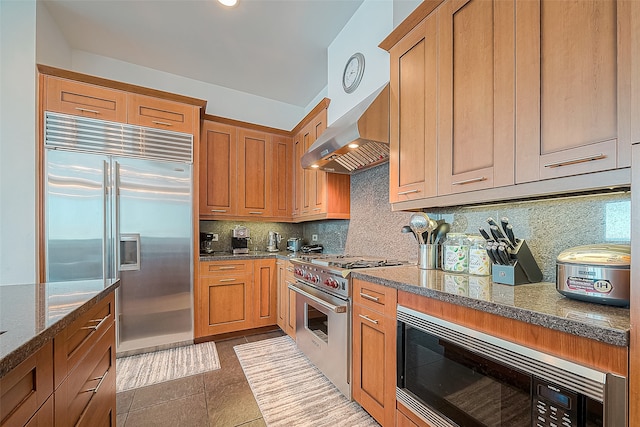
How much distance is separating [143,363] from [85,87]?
252cm

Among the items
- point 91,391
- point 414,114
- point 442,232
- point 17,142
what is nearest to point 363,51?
point 414,114

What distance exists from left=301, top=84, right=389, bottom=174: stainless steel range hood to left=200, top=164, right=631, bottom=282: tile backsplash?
1.12ft

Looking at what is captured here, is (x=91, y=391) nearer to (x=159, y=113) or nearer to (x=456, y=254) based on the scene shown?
(x=456, y=254)

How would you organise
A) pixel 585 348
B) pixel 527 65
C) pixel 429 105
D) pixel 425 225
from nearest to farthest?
pixel 585 348
pixel 527 65
pixel 429 105
pixel 425 225

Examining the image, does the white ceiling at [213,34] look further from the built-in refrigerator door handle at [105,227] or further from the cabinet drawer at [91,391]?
the cabinet drawer at [91,391]

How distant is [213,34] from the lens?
2.60 metres

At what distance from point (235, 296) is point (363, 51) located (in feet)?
9.00

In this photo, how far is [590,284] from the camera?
34.6 inches

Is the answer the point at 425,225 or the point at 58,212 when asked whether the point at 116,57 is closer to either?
the point at 58,212

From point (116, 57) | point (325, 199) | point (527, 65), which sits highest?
point (116, 57)

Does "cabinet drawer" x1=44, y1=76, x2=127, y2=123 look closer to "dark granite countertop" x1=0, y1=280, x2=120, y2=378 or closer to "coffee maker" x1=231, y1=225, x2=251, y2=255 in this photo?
"coffee maker" x1=231, y1=225, x2=251, y2=255

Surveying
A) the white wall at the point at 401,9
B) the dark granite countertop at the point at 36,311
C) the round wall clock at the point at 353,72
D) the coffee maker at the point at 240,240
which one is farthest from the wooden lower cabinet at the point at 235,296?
the white wall at the point at 401,9

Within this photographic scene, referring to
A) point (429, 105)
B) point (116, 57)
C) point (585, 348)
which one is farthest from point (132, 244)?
point (585, 348)

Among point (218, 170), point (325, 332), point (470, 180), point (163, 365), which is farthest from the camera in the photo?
point (218, 170)
